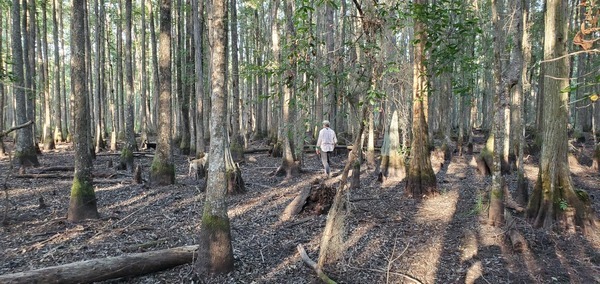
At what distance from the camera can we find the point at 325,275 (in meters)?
4.46

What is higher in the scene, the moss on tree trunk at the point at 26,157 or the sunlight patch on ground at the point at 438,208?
the moss on tree trunk at the point at 26,157

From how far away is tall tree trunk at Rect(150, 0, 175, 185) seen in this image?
9.98 metres

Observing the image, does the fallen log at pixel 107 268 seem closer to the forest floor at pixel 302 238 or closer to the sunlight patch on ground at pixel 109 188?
the forest floor at pixel 302 238

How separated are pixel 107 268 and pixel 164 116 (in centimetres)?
617

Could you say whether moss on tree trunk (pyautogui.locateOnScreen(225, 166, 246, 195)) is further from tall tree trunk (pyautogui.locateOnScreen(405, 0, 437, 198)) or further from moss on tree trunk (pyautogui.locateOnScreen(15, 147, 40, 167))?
moss on tree trunk (pyautogui.locateOnScreen(15, 147, 40, 167))

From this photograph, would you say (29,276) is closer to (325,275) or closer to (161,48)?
(325,275)

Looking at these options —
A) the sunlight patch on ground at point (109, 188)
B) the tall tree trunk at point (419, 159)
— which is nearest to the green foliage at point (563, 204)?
the tall tree trunk at point (419, 159)

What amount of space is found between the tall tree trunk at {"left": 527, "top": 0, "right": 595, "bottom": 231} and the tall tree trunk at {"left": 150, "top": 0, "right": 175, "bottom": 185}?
335 inches

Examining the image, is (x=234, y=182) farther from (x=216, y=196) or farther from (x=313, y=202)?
(x=216, y=196)

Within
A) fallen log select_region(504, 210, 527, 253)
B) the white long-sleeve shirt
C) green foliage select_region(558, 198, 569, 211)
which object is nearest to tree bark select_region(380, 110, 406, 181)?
the white long-sleeve shirt

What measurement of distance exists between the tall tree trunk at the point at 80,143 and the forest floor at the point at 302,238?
0.29 meters

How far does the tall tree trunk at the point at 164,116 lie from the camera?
9.98 metres

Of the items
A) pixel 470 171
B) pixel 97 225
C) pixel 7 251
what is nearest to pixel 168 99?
pixel 97 225

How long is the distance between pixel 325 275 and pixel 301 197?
3130 millimetres
